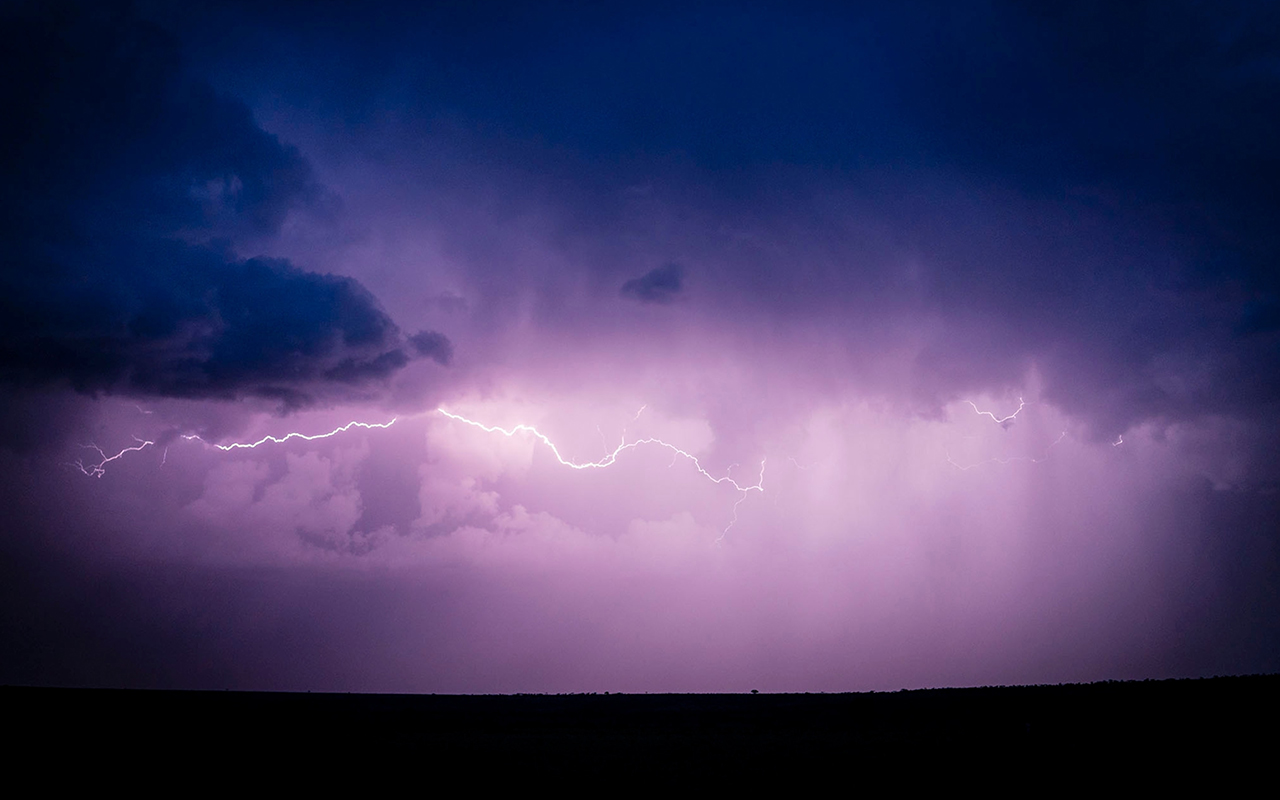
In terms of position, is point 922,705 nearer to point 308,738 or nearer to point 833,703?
point 833,703

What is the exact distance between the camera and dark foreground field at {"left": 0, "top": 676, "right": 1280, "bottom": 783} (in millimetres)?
23453

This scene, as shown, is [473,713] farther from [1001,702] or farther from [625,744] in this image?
[1001,702]

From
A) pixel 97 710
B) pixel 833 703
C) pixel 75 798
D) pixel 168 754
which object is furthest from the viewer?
pixel 833 703

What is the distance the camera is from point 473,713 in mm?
49250

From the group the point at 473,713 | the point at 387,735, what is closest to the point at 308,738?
the point at 387,735

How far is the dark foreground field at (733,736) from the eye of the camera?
2345 centimetres

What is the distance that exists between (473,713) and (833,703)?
25110 mm

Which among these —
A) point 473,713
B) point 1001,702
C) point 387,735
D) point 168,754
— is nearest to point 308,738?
point 387,735

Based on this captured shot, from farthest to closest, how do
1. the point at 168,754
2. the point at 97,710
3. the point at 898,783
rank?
the point at 97,710 → the point at 168,754 → the point at 898,783

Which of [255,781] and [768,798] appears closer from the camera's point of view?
[768,798]

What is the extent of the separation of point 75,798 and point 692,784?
16.2 meters

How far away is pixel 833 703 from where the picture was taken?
166 ft

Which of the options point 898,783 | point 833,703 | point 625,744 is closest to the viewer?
point 898,783

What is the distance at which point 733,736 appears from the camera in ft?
107
